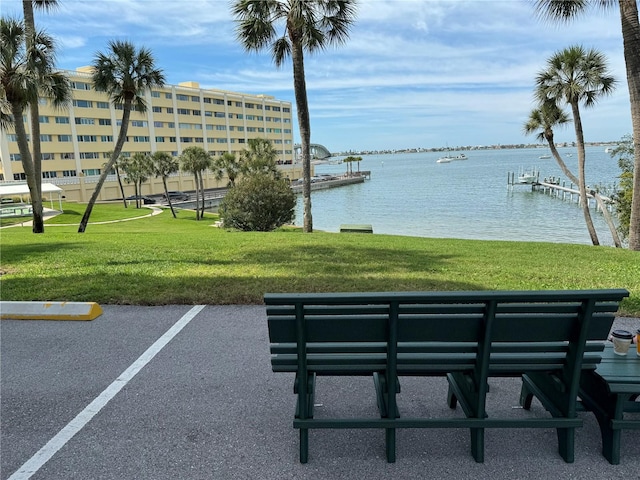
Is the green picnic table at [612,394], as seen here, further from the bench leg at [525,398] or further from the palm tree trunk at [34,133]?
the palm tree trunk at [34,133]

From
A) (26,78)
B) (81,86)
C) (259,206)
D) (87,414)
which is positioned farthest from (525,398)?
(81,86)

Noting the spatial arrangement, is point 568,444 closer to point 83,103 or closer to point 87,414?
point 87,414

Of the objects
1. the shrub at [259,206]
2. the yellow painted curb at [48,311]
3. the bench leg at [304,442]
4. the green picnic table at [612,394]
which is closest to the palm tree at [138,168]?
the shrub at [259,206]

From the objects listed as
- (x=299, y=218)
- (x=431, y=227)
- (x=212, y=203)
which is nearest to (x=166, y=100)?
(x=212, y=203)

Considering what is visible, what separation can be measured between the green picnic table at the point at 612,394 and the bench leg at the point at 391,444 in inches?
47.1

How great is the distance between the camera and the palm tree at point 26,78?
16312mm

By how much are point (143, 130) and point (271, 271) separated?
75.0 meters

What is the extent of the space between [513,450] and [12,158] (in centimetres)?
7152

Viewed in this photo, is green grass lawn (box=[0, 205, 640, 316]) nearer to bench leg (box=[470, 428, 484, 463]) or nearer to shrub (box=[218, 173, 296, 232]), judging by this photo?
bench leg (box=[470, 428, 484, 463])

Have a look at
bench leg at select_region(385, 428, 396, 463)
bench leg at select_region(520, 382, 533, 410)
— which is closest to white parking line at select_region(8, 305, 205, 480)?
bench leg at select_region(385, 428, 396, 463)

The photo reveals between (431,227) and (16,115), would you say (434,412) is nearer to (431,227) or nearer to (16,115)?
(16,115)

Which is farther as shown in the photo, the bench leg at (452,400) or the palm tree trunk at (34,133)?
the palm tree trunk at (34,133)

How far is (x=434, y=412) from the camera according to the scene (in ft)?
10.1

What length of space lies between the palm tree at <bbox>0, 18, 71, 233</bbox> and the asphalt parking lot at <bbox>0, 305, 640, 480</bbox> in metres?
15.7
